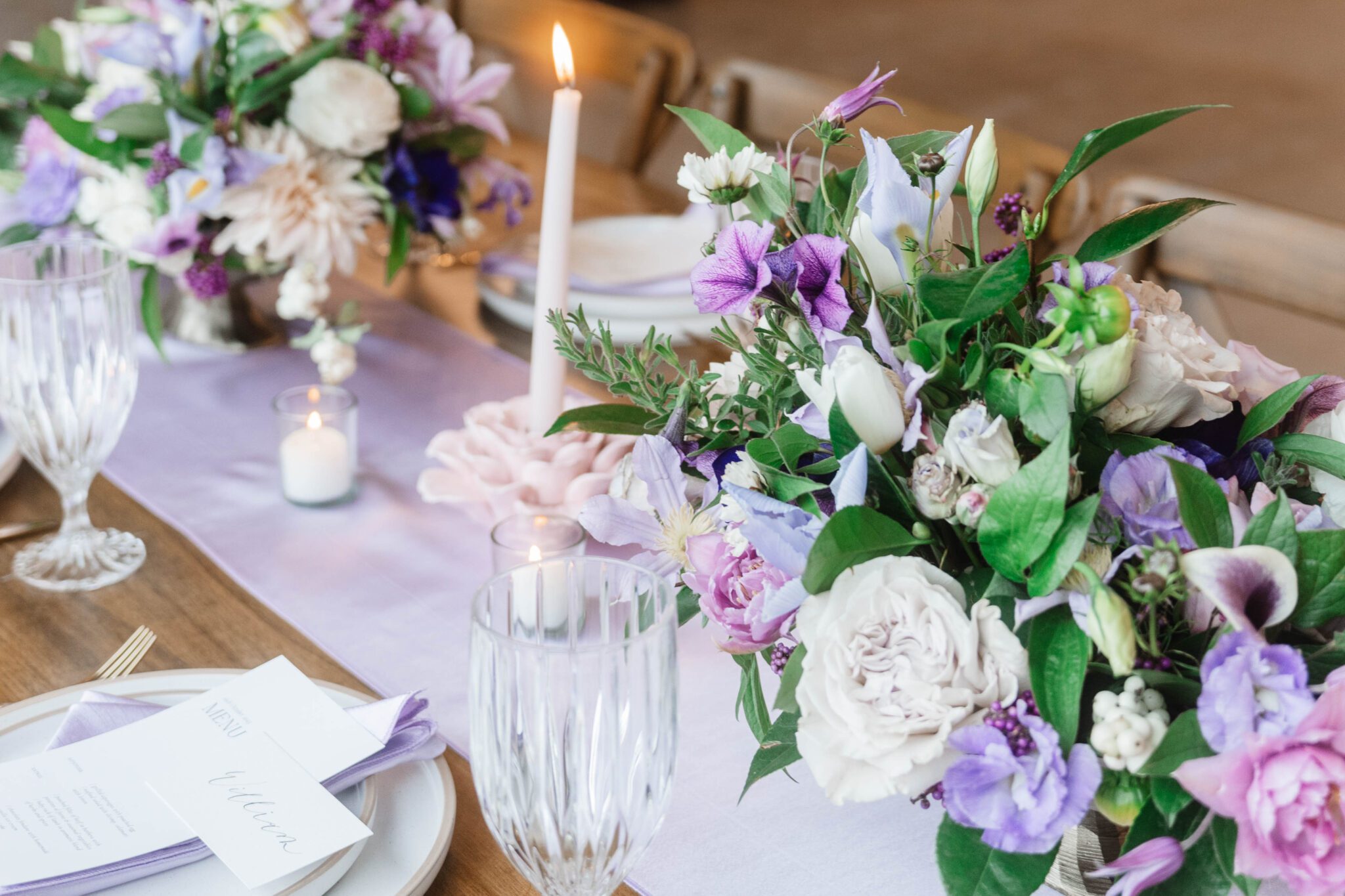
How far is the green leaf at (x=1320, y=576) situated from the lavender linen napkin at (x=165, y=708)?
0.37 metres

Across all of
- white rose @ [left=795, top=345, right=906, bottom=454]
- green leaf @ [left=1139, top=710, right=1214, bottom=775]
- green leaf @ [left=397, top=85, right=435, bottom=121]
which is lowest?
green leaf @ [left=1139, top=710, right=1214, bottom=775]

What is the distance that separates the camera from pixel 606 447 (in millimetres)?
875

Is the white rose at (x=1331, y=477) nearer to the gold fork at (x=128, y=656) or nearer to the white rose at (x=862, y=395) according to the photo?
the white rose at (x=862, y=395)

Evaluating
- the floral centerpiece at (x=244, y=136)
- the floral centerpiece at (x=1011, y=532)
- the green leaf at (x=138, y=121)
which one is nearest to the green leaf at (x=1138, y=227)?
the floral centerpiece at (x=1011, y=532)

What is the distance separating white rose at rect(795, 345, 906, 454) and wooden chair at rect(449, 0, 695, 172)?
1.12 meters

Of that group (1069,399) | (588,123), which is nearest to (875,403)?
(1069,399)

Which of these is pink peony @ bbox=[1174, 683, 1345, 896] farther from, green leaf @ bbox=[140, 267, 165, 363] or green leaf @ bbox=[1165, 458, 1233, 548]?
green leaf @ bbox=[140, 267, 165, 363]

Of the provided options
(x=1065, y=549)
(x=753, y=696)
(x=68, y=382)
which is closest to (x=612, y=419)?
(x=753, y=696)

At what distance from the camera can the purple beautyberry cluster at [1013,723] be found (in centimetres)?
47

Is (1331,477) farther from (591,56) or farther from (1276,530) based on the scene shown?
(591,56)

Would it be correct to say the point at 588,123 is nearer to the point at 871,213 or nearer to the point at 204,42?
the point at 204,42

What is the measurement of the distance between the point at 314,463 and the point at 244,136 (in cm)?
29

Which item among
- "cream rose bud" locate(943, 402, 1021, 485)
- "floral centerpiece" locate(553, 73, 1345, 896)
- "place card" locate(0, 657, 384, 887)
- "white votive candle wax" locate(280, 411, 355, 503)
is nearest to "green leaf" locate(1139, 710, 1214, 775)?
"floral centerpiece" locate(553, 73, 1345, 896)

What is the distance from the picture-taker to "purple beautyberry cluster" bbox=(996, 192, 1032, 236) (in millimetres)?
587
